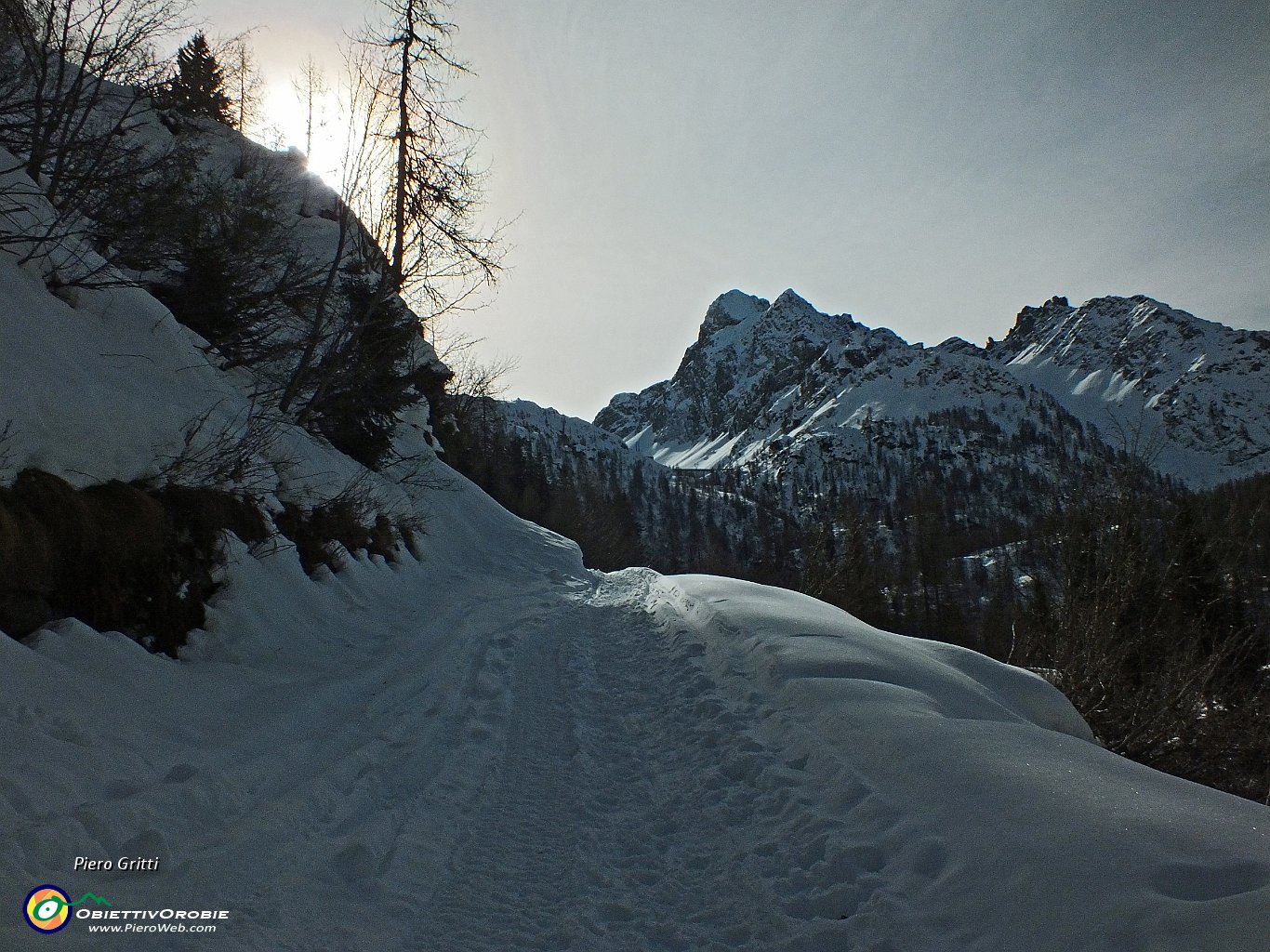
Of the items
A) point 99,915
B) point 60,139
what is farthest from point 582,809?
point 60,139

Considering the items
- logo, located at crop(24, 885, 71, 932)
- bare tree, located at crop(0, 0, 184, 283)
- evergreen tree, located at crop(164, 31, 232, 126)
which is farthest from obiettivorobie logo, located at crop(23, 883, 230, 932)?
evergreen tree, located at crop(164, 31, 232, 126)

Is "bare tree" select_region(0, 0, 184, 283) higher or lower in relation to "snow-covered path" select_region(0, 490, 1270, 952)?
higher

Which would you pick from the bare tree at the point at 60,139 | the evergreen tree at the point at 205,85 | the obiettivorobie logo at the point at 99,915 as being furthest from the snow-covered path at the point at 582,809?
the evergreen tree at the point at 205,85

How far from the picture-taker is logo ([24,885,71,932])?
7.22ft

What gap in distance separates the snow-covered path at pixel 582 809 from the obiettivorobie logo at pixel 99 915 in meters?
0.05

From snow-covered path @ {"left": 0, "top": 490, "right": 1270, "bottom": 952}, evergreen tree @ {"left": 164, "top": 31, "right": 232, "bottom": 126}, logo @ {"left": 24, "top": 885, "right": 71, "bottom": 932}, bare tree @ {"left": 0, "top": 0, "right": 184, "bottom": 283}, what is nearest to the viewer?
logo @ {"left": 24, "top": 885, "right": 71, "bottom": 932}

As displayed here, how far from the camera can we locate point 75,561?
13.5 feet

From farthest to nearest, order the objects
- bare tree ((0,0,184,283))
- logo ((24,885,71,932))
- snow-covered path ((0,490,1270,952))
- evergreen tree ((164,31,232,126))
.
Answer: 1. evergreen tree ((164,31,232,126))
2. bare tree ((0,0,184,283))
3. snow-covered path ((0,490,1270,952))
4. logo ((24,885,71,932))

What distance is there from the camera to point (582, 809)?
13.0ft

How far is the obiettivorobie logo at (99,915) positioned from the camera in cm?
224

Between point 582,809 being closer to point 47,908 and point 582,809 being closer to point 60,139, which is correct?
point 47,908

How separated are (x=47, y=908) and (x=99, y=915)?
168 millimetres

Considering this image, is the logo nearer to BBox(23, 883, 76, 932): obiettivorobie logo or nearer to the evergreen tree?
BBox(23, 883, 76, 932): obiettivorobie logo

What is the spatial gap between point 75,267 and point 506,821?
665 cm
